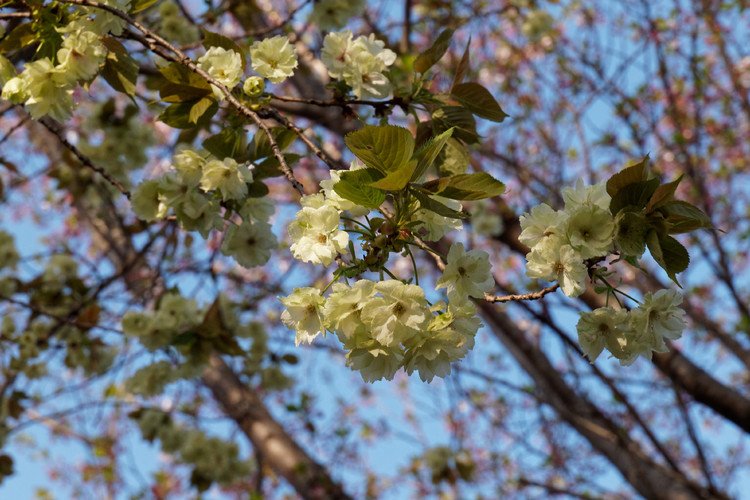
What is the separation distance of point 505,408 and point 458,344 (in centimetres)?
450

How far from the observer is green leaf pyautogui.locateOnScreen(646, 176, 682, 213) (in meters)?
1.05

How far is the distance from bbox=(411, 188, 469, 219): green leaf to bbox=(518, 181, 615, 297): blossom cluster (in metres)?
0.11

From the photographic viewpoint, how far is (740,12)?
14.4 feet

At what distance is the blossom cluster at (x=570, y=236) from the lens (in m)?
1.08

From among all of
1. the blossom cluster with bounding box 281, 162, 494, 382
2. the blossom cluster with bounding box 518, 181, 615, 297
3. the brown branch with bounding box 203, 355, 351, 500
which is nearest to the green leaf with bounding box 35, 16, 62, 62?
the blossom cluster with bounding box 281, 162, 494, 382

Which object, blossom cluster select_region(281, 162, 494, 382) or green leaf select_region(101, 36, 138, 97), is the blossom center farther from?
green leaf select_region(101, 36, 138, 97)

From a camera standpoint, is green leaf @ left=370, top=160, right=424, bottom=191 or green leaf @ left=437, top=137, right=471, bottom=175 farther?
green leaf @ left=437, top=137, right=471, bottom=175

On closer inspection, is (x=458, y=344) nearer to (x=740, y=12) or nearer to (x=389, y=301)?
(x=389, y=301)

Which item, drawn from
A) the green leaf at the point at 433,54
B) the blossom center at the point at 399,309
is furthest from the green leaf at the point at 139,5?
the blossom center at the point at 399,309

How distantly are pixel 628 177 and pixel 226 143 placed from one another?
0.85m

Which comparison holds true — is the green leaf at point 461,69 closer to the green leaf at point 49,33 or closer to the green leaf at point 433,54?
the green leaf at point 433,54

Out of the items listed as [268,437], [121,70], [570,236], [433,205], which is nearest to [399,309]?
[433,205]

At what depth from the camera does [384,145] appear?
41.9 inches

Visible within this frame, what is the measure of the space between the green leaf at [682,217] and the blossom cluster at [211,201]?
81 centimetres
